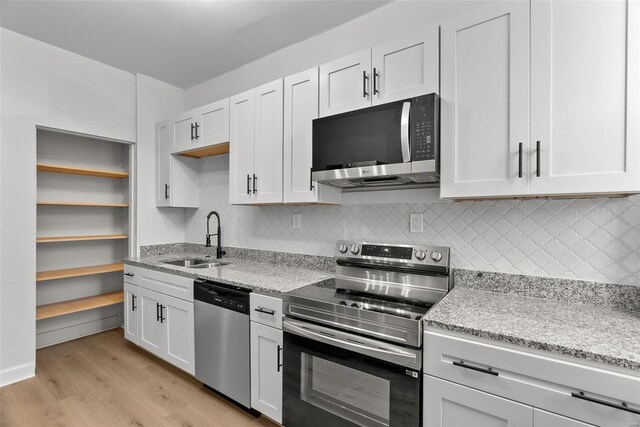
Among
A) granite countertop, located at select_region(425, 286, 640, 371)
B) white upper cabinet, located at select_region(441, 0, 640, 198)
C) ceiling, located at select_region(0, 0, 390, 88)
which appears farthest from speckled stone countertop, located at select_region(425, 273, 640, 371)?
ceiling, located at select_region(0, 0, 390, 88)

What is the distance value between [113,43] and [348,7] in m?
2.08

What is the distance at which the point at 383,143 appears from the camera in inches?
66.9

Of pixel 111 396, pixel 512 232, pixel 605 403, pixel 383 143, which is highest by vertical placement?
pixel 383 143

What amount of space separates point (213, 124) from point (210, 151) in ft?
1.26

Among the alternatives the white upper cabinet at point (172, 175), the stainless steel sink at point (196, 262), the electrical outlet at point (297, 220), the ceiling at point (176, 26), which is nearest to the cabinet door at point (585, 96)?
the ceiling at point (176, 26)

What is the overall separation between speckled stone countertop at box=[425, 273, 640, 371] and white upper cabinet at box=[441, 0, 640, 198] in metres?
0.53

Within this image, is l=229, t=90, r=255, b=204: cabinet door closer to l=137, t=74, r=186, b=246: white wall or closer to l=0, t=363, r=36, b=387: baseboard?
l=137, t=74, r=186, b=246: white wall

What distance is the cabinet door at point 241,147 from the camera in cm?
249

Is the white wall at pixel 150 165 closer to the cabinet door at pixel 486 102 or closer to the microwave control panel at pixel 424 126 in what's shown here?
the microwave control panel at pixel 424 126

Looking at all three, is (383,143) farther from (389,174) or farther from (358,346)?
(358,346)

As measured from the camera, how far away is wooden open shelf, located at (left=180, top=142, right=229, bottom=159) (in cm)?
284

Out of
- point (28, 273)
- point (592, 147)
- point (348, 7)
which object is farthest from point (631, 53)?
point (28, 273)

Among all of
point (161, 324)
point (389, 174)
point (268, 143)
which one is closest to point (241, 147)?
point (268, 143)

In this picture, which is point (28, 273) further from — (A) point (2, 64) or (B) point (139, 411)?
(A) point (2, 64)
